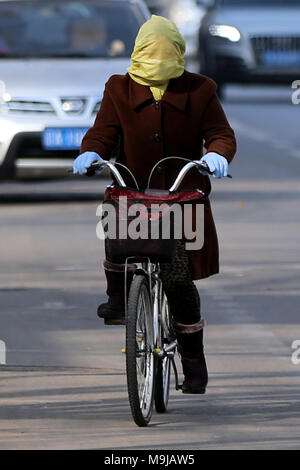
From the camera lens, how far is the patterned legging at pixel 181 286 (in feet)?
22.2

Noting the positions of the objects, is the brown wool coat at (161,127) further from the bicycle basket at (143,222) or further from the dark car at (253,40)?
the dark car at (253,40)

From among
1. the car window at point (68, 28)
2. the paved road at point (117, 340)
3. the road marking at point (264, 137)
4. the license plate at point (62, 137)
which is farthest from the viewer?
the road marking at point (264, 137)

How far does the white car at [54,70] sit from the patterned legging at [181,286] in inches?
293

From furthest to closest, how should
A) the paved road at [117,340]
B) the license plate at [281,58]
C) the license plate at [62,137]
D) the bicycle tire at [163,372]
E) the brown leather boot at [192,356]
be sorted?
1. the license plate at [281,58]
2. the license plate at [62,137]
3. the brown leather boot at [192,356]
4. the bicycle tire at [163,372]
5. the paved road at [117,340]

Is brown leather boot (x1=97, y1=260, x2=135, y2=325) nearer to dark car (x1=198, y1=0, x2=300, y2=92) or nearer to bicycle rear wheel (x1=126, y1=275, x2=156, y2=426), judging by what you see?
bicycle rear wheel (x1=126, y1=275, x2=156, y2=426)

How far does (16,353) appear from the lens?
26.7 ft

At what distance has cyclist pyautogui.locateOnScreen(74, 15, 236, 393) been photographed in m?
6.71

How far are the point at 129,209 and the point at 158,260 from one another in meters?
0.22

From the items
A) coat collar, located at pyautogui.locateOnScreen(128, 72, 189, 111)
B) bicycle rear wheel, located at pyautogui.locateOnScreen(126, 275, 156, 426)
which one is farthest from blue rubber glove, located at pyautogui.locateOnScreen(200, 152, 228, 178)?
bicycle rear wheel, located at pyautogui.locateOnScreen(126, 275, 156, 426)

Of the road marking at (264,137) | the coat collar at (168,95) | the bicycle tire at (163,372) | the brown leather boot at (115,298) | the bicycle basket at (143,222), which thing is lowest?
the road marking at (264,137)

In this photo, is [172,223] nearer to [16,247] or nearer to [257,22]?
[16,247]

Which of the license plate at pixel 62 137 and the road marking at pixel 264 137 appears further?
the road marking at pixel 264 137

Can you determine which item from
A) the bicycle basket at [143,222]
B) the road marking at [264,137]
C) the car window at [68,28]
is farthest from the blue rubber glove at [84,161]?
the road marking at [264,137]

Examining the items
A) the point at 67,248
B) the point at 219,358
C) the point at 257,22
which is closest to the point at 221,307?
the point at 219,358
